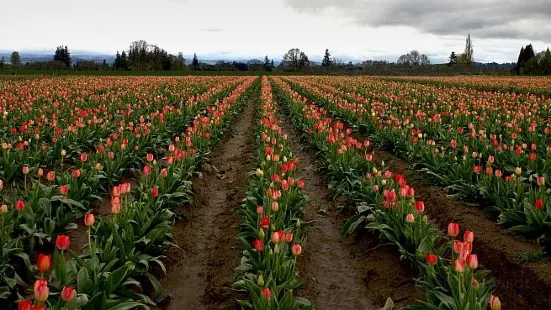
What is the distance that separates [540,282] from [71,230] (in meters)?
4.92

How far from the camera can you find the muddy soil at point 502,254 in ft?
13.2

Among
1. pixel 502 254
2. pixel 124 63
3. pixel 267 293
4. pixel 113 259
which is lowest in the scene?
pixel 502 254

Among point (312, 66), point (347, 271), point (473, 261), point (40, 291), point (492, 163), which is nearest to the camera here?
point (40, 291)

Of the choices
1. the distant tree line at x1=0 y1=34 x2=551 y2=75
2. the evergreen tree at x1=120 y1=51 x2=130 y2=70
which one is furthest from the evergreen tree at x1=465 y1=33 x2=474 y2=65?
the evergreen tree at x1=120 y1=51 x2=130 y2=70

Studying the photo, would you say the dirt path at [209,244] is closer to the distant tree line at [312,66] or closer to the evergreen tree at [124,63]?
the distant tree line at [312,66]

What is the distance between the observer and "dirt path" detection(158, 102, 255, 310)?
4.34 m

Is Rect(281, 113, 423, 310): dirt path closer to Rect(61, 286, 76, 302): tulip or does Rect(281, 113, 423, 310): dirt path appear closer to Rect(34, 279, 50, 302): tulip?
Rect(61, 286, 76, 302): tulip

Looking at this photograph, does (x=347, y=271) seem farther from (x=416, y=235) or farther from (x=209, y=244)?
(x=209, y=244)

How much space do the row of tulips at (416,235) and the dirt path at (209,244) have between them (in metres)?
1.52

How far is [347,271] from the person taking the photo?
4.92 metres

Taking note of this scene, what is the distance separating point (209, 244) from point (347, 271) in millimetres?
1699

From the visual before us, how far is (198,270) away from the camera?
4.93 metres

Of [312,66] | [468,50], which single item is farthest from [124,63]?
[468,50]

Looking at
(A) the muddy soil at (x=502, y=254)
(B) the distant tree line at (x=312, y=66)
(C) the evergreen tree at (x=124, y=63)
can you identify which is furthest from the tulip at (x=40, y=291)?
(C) the evergreen tree at (x=124, y=63)
